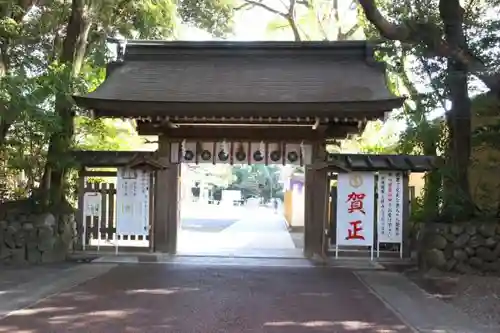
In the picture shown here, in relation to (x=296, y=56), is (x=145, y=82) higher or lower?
lower

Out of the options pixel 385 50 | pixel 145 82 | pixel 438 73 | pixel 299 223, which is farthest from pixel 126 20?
pixel 299 223

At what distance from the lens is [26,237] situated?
1183 cm

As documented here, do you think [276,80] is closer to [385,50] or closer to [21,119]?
[385,50]

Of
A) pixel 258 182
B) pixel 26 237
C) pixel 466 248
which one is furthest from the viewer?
pixel 258 182

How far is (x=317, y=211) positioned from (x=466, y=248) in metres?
3.61

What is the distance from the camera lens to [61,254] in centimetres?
1238

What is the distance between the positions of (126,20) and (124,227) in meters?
5.42

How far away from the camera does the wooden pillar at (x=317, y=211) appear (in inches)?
523

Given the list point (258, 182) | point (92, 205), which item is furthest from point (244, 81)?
point (258, 182)

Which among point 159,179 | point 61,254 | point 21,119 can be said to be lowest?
point 61,254

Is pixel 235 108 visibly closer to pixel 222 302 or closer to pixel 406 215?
pixel 406 215

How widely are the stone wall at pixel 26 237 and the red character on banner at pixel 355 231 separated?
649 centimetres

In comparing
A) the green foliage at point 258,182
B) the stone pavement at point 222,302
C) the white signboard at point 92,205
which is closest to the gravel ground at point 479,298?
the stone pavement at point 222,302

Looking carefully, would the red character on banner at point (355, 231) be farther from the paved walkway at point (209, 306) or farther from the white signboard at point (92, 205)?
the white signboard at point (92, 205)
